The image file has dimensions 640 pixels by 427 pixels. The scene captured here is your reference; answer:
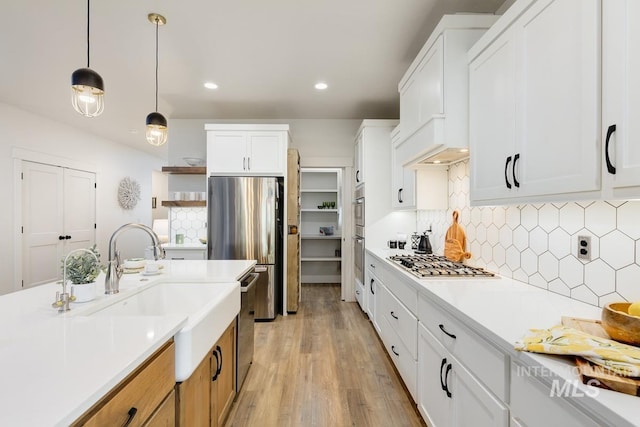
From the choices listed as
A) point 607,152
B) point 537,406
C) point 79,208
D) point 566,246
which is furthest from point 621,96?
point 79,208

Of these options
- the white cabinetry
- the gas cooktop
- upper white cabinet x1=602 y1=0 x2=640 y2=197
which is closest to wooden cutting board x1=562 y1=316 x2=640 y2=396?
upper white cabinet x1=602 y1=0 x2=640 y2=197

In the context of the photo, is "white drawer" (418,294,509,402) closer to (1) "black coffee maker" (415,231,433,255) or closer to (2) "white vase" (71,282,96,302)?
(1) "black coffee maker" (415,231,433,255)

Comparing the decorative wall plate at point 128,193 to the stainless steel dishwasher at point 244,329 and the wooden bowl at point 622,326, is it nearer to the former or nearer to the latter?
the stainless steel dishwasher at point 244,329

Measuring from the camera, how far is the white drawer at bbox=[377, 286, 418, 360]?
74.5 inches

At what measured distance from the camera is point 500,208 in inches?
76.5

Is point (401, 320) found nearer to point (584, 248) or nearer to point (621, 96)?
point (584, 248)

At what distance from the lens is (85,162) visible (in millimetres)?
5508

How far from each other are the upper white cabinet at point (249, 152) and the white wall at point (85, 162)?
2965 millimetres

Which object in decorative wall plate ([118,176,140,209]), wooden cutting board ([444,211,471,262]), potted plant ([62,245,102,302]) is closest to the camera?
potted plant ([62,245,102,302])

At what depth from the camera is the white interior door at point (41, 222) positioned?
4.45 m

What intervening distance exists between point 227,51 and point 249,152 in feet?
4.21

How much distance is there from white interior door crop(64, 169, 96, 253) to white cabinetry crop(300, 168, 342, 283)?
4020 mm

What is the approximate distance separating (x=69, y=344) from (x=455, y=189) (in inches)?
105

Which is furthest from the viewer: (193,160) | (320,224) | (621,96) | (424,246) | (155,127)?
(320,224)
